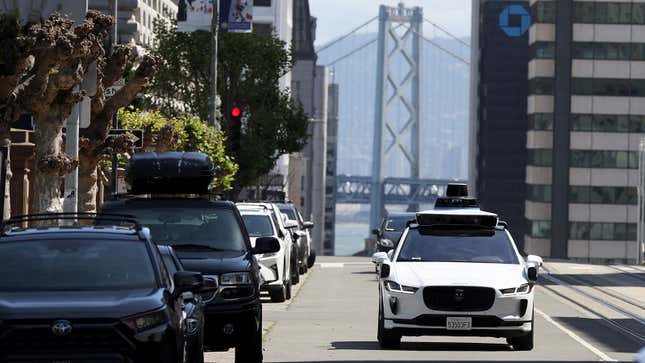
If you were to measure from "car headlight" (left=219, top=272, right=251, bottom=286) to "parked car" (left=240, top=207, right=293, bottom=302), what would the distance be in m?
14.1

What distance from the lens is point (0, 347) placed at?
41.1 feet

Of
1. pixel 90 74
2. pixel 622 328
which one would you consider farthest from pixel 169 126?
pixel 622 328

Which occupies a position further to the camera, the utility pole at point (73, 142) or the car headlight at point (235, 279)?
the utility pole at point (73, 142)

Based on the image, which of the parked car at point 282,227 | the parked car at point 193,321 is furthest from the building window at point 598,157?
the parked car at point 193,321

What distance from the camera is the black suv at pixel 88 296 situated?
1251 cm

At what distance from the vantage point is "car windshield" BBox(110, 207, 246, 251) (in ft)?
62.1

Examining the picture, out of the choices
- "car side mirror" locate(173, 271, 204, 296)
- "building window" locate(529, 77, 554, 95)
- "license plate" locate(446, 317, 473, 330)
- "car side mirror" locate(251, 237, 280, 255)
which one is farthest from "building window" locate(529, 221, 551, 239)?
"car side mirror" locate(173, 271, 204, 296)

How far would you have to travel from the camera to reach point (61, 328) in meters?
12.4

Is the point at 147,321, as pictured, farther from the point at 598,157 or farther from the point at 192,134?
the point at 598,157

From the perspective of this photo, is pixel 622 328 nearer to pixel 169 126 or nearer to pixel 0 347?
pixel 0 347

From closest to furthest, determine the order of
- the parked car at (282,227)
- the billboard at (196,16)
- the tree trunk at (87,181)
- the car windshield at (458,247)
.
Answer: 1. the car windshield at (458,247)
2. the parked car at (282,227)
3. the tree trunk at (87,181)
4. the billboard at (196,16)

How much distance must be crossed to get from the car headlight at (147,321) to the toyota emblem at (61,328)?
415mm

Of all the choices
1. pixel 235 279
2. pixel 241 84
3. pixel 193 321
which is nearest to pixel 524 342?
pixel 235 279

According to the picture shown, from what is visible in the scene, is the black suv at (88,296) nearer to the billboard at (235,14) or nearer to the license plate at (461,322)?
the license plate at (461,322)
